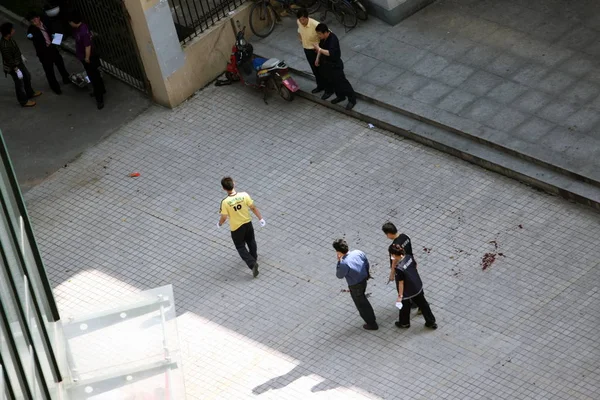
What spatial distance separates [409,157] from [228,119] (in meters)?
3.18

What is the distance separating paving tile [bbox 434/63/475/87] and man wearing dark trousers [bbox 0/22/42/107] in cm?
670

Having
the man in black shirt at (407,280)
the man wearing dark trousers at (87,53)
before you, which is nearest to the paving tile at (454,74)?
the man in black shirt at (407,280)

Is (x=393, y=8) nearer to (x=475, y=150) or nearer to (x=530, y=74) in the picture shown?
(x=530, y=74)

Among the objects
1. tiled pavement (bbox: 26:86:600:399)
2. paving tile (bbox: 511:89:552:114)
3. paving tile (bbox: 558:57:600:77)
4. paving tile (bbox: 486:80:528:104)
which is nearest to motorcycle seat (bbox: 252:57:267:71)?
tiled pavement (bbox: 26:86:600:399)

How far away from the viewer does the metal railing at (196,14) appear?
809 inches

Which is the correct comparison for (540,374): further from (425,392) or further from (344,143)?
(344,143)

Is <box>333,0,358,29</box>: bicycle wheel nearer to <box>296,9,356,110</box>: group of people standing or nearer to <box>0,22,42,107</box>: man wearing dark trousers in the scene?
<box>296,9,356,110</box>: group of people standing

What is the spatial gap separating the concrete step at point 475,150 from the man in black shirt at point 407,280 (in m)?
3.20

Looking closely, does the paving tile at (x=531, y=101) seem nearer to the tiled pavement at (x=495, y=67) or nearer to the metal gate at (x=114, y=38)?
the tiled pavement at (x=495, y=67)

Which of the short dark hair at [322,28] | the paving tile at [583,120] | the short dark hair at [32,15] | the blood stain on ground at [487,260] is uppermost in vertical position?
the short dark hair at [32,15]

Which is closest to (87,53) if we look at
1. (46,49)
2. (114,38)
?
(114,38)

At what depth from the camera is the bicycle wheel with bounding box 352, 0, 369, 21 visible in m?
21.0

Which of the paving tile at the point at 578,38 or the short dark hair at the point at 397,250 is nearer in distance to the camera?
the short dark hair at the point at 397,250

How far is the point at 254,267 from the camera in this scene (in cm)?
1667
